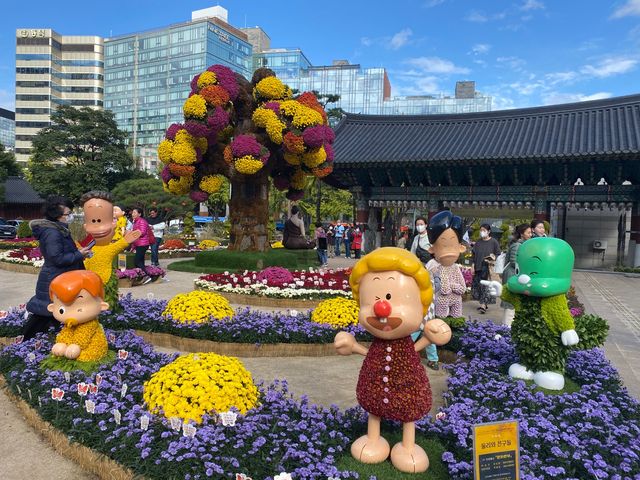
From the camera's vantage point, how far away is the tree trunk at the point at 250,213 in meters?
13.0

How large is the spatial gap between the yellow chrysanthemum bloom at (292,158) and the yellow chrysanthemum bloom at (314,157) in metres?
0.14

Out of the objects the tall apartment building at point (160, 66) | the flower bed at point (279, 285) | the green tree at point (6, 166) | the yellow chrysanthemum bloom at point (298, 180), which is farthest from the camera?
the tall apartment building at point (160, 66)

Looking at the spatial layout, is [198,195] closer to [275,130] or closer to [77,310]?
[275,130]

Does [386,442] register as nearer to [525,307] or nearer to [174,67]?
[525,307]

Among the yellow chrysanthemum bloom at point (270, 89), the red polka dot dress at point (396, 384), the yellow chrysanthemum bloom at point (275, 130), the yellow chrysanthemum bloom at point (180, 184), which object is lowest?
the red polka dot dress at point (396, 384)

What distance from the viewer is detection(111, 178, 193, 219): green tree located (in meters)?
33.9

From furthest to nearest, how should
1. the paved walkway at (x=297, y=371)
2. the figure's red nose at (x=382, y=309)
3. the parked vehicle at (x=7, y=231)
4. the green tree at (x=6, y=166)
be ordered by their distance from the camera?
the green tree at (x=6, y=166) < the parked vehicle at (x=7, y=231) < the paved walkway at (x=297, y=371) < the figure's red nose at (x=382, y=309)

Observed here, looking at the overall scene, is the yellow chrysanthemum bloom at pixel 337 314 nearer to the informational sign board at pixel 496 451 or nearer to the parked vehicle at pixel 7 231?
the informational sign board at pixel 496 451

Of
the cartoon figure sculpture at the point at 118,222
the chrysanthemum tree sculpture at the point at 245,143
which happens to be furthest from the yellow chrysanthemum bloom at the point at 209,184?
the cartoon figure sculpture at the point at 118,222

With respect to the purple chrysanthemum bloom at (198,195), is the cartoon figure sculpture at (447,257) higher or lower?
lower

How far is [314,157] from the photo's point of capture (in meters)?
12.8

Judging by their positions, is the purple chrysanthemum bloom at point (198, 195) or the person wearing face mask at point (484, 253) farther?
the purple chrysanthemum bloom at point (198, 195)

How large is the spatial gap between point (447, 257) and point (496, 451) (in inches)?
107

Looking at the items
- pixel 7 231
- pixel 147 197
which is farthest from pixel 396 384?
pixel 147 197
